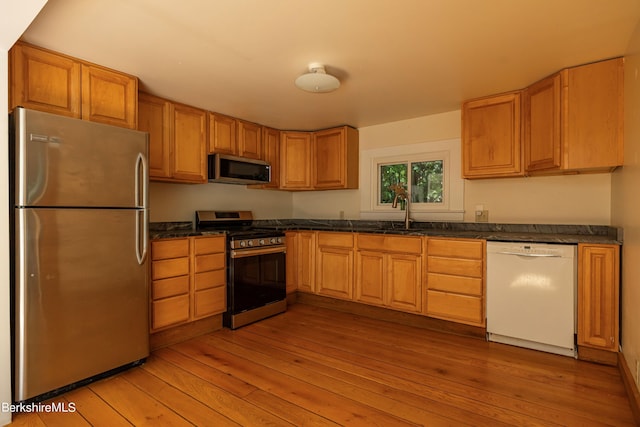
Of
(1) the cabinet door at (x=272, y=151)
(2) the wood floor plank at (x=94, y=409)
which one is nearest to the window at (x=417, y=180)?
(1) the cabinet door at (x=272, y=151)

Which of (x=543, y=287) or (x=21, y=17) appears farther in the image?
(x=543, y=287)

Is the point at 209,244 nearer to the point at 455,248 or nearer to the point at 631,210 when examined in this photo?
the point at 455,248

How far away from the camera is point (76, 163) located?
209cm

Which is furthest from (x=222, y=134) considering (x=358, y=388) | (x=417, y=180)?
(x=358, y=388)

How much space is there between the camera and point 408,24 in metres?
1.97

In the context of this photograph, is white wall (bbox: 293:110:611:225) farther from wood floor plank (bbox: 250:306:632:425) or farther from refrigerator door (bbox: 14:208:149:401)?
refrigerator door (bbox: 14:208:149:401)

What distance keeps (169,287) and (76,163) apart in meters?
1.19

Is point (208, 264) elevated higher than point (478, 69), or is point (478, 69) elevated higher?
point (478, 69)

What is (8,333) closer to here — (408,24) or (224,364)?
(224,364)

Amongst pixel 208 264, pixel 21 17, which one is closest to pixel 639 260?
pixel 208 264

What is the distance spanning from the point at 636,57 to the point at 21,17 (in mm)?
3214

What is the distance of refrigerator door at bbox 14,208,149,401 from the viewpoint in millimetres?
1898

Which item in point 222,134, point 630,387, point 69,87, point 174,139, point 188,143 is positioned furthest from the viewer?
point 222,134

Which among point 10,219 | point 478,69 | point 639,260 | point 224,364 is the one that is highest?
point 478,69
